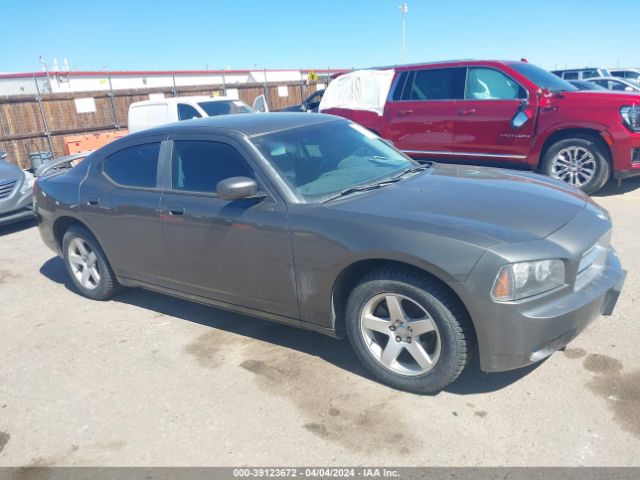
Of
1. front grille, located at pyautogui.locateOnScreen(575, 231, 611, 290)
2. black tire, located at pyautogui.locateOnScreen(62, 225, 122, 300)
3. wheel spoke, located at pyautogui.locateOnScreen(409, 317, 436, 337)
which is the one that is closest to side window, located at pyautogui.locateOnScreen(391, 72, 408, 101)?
black tire, located at pyautogui.locateOnScreen(62, 225, 122, 300)

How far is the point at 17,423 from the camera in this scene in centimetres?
312

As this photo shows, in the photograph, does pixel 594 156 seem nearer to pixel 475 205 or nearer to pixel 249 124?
pixel 475 205

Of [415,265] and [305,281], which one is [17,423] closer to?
[305,281]

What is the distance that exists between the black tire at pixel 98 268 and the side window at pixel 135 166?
2.21 ft

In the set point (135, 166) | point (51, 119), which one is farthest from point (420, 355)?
point (51, 119)

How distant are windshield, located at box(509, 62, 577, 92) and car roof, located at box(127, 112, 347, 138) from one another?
4.43m

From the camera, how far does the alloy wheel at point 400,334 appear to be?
2.96 m

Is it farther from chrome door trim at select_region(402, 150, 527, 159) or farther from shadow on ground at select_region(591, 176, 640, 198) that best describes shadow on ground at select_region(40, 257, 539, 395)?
shadow on ground at select_region(591, 176, 640, 198)

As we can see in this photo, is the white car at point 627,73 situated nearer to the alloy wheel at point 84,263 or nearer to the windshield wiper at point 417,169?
the windshield wiper at point 417,169

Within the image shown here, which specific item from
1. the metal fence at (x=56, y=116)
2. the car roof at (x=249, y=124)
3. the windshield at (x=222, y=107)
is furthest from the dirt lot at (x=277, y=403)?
the metal fence at (x=56, y=116)

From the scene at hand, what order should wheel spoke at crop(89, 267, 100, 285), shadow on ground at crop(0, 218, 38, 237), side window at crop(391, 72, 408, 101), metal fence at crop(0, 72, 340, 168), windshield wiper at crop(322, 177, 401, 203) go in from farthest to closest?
metal fence at crop(0, 72, 340, 168), side window at crop(391, 72, 408, 101), shadow on ground at crop(0, 218, 38, 237), wheel spoke at crop(89, 267, 100, 285), windshield wiper at crop(322, 177, 401, 203)

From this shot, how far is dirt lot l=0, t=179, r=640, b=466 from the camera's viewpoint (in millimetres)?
2648

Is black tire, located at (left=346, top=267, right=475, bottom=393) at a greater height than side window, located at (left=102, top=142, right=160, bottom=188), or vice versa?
side window, located at (left=102, top=142, right=160, bottom=188)

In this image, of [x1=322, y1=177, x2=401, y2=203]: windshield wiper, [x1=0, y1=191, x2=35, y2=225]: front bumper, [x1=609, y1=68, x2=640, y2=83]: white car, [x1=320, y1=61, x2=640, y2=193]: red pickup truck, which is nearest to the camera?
[x1=322, y1=177, x2=401, y2=203]: windshield wiper
